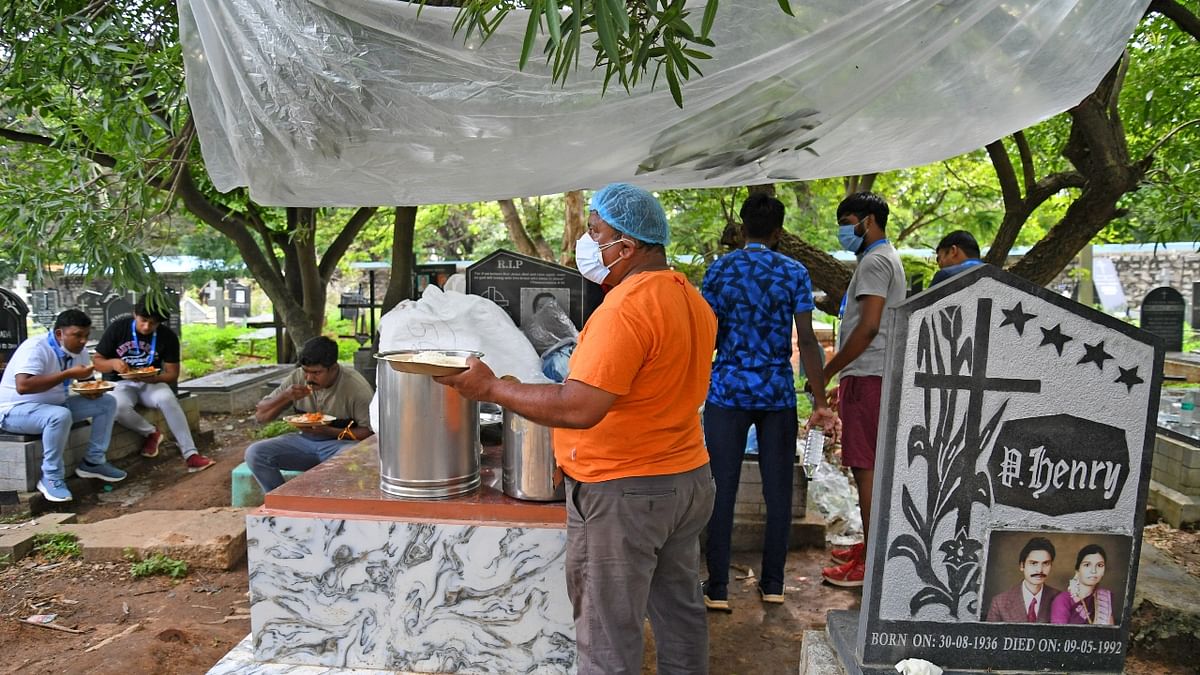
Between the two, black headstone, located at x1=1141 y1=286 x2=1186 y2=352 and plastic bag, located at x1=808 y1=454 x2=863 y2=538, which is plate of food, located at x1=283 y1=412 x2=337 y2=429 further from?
black headstone, located at x1=1141 y1=286 x2=1186 y2=352

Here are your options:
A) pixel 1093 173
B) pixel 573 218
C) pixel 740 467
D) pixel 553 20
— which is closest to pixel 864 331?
pixel 740 467

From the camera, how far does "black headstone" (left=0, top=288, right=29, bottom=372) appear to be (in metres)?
7.81

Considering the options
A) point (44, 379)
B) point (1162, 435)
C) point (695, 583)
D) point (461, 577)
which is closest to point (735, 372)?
point (695, 583)

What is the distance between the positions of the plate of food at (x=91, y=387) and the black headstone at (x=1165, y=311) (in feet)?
39.3

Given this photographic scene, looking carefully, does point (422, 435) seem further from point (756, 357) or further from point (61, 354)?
point (61, 354)

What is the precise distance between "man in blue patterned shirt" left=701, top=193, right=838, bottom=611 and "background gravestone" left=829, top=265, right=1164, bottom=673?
1.23m

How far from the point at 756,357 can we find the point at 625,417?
1.54 metres

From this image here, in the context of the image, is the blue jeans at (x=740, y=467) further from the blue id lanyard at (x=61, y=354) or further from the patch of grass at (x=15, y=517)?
the blue id lanyard at (x=61, y=354)

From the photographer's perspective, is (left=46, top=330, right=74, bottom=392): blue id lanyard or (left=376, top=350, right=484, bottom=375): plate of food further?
(left=46, top=330, right=74, bottom=392): blue id lanyard

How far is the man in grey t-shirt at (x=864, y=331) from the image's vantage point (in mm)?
3861

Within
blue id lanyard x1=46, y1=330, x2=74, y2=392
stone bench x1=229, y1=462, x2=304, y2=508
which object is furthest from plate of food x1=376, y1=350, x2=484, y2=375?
blue id lanyard x1=46, y1=330, x2=74, y2=392

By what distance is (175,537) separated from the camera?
4.91 m

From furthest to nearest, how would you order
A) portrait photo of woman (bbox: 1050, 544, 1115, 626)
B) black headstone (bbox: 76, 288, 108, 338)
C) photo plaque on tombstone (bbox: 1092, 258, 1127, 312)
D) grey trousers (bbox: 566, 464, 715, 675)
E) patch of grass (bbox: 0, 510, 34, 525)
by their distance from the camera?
photo plaque on tombstone (bbox: 1092, 258, 1127, 312) < black headstone (bbox: 76, 288, 108, 338) < patch of grass (bbox: 0, 510, 34, 525) < portrait photo of woman (bbox: 1050, 544, 1115, 626) < grey trousers (bbox: 566, 464, 715, 675)

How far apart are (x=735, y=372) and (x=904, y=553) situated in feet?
4.52
